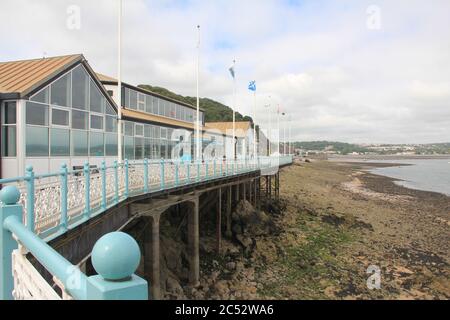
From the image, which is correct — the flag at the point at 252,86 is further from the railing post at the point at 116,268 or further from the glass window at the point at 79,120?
the railing post at the point at 116,268

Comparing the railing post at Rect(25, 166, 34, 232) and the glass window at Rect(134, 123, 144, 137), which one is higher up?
the glass window at Rect(134, 123, 144, 137)

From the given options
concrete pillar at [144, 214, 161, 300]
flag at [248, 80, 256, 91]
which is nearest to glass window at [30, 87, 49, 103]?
concrete pillar at [144, 214, 161, 300]

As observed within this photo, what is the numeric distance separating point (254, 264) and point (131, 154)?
30.7 feet

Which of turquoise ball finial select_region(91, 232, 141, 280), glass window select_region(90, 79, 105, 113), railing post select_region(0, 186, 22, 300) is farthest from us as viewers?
glass window select_region(90, 79, 105, 113)

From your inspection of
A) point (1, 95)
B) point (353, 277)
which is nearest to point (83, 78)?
point (1, 95)

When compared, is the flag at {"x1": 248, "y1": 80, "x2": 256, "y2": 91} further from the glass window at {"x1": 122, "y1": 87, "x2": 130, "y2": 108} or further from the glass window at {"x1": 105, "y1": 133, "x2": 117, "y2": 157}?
the glass window at {"x1": 105, "y1": 133, "x2": 117, "y2": 157}

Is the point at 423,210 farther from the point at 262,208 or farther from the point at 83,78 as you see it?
the point at 83,78

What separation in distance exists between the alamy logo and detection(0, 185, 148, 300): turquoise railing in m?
14.6

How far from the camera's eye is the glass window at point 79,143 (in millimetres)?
14448

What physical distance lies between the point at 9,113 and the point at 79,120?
120 inches

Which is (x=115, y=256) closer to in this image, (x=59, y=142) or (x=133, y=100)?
(x=59, y=142)

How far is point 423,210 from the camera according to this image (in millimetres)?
32875

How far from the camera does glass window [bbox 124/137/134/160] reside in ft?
65.3

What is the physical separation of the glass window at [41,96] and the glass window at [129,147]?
7.13 m
